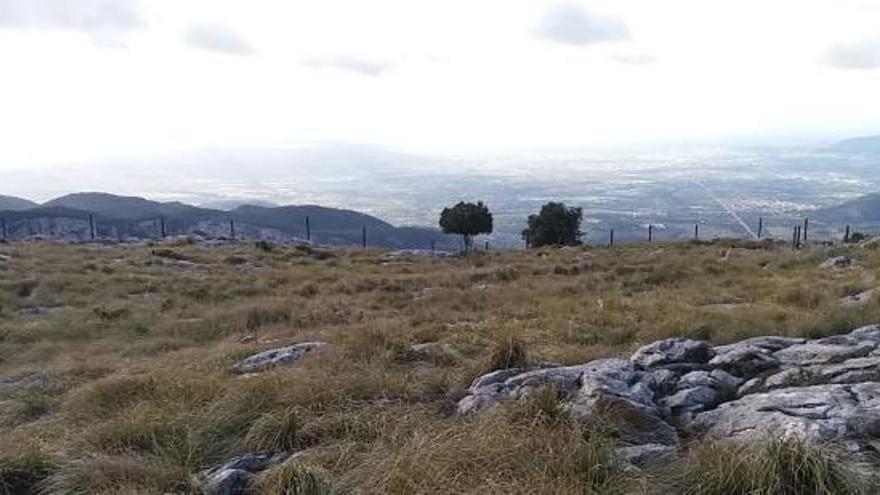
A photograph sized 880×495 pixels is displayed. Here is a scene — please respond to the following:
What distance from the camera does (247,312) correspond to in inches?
578

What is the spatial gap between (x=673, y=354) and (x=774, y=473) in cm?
329

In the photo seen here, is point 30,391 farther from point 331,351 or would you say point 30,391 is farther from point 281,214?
point 281,214

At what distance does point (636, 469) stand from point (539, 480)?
68 cm

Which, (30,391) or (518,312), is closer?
(30,391)

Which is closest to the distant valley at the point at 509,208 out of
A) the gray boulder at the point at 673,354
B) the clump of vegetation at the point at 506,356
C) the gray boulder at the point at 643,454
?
the gray boulder at the point at 673,354

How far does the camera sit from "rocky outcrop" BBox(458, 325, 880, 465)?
4.64 meters

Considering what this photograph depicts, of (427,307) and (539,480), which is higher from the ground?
(539,480)

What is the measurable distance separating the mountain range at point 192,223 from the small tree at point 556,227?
23.5m

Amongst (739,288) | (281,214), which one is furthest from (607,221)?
(739,288)

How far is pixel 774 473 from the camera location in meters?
3.69

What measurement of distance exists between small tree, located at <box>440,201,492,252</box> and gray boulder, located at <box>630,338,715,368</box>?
38.9 metres

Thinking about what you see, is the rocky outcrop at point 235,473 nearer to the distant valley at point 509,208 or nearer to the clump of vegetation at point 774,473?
the clump of vegetation at point 774,473

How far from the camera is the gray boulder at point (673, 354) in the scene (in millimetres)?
6789

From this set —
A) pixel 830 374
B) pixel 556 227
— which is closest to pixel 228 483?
pixel 830 374
